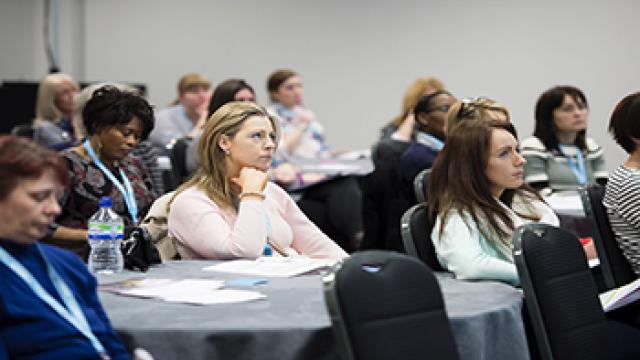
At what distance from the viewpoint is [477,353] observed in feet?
8.18

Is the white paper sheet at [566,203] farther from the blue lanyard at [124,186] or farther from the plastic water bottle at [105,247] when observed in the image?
the plastic water bottle at [105,247]

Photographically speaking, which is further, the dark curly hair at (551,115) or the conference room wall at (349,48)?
the conference room wall at (349,48)

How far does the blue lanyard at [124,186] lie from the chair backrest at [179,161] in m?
1.69

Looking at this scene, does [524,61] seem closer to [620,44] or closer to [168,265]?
[620,44]

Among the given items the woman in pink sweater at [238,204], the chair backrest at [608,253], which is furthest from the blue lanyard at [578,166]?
the woman in pink sweater at [238,204]

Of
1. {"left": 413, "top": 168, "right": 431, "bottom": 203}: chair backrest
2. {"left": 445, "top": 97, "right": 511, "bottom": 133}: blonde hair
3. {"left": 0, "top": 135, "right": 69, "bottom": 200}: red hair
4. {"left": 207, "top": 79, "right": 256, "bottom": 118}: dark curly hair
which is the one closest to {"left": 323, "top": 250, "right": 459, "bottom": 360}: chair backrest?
{"left": 0, "top": 135, "right": 69, "bottom": 200}: red hair

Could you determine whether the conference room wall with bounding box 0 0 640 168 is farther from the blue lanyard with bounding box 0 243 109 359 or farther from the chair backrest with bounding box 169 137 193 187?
the blue lanyard with bounding box 0 243 109 359

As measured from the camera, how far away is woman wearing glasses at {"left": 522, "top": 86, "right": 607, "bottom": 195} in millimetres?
5898

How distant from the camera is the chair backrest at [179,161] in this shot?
569cm

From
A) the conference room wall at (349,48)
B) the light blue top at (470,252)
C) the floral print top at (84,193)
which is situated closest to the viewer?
the light blue top at (470,252)

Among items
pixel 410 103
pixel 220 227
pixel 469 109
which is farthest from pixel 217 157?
pixel 410 103

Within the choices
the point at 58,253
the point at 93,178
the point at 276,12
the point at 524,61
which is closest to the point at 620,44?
the point at 524,61

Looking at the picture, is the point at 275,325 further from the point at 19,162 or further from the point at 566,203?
the point at 566,203

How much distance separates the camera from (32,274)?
86.1 inches
